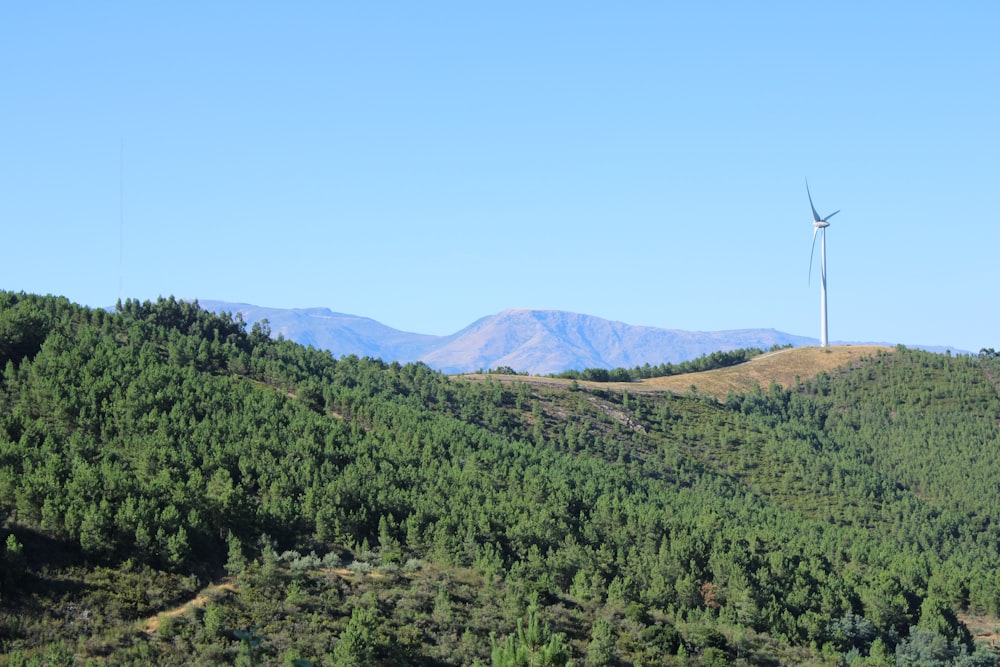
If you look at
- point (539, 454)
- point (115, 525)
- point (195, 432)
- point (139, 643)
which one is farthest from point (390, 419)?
point (139, 643)

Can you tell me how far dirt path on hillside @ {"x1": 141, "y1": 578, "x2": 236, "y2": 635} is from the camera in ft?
268

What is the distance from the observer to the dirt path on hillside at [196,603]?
8175 centimetres

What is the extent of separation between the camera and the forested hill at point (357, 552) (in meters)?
82.9

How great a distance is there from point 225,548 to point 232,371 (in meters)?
81.6

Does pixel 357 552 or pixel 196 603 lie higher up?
pixel 357 552

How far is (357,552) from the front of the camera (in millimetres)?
103750

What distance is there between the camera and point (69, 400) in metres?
119

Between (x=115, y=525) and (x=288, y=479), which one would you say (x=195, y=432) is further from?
(x=115, y=525)

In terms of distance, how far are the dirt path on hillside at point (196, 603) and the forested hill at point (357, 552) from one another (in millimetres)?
243

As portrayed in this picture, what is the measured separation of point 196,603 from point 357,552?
69.2ft

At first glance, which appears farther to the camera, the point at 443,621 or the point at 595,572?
the point at 595,572

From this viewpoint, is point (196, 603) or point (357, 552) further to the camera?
point (357, 552)

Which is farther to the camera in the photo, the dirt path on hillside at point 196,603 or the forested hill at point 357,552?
the forested hill at point 357,552

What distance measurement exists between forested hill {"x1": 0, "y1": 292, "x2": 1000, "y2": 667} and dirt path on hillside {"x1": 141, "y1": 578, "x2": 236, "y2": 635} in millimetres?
243
